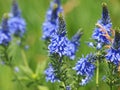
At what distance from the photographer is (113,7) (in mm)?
5625

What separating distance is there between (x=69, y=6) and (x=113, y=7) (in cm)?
60

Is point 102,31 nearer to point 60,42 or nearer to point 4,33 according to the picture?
point 60,42

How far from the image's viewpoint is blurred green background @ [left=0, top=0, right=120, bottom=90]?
4.91m

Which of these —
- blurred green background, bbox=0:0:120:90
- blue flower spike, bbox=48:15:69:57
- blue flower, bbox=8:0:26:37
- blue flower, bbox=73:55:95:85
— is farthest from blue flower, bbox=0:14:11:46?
blue flower, bbox=73:55:95:85

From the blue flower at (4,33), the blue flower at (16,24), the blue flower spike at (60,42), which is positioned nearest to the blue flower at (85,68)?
the blue flower spike at (60,42)

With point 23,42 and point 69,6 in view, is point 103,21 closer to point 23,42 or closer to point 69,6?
point 23,42

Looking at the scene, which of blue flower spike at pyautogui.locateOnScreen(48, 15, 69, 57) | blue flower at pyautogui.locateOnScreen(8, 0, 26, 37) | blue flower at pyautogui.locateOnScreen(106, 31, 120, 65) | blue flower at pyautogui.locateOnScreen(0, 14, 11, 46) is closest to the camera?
blue flower at pyautogui.locateOnScreen(106, 31, 120, 65)

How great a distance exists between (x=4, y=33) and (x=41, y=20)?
69.3 inches

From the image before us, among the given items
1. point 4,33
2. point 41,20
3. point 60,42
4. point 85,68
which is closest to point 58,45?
point 60,42

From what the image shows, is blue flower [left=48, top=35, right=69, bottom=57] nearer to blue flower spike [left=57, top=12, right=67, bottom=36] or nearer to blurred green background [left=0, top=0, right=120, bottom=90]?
blue flower spike [left=57, top=12, right=67, bottom=36]

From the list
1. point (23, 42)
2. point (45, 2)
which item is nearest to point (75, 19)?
point (45, 2)

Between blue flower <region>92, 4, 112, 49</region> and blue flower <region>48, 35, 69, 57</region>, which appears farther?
blue flower <region>92, 4, 112, 49</region>

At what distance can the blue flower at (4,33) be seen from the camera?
3.94 meters

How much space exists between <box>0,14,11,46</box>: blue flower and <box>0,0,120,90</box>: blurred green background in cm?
76
